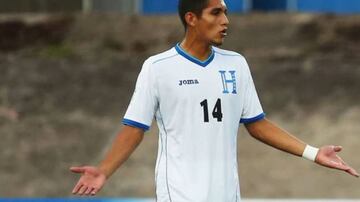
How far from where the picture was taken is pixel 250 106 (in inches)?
198

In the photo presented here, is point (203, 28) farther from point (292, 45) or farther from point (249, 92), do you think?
point (292, 45)

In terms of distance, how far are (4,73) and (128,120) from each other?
13051 millimetres

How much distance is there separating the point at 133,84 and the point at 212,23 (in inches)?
478

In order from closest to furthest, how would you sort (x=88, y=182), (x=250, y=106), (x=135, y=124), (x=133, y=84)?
1. (x=88, y=182)
2. (x=135, y=124)
3. (x=250, y=106)
4. (x=133, y=84)

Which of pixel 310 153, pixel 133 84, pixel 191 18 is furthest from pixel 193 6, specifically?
pixel 133 84

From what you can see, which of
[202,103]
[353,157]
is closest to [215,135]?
[202,103]

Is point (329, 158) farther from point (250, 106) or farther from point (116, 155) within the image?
point (116, 155)

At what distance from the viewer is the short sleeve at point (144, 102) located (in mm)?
4867

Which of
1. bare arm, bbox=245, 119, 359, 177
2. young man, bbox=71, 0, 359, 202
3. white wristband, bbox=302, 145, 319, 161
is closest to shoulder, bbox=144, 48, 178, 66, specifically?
young man, bbox=71, 0, 359, 202

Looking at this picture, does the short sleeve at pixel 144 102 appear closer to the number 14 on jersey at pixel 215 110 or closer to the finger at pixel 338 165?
the number 14 on jersey at pixel 215 110

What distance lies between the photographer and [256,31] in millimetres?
18359

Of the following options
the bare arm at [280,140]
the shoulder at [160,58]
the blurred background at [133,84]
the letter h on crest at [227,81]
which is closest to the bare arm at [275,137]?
the bare arm at [280,140]

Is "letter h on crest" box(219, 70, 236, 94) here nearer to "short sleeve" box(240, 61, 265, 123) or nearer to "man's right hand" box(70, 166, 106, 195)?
"short sleeve" box(240, 61, 265, 123)

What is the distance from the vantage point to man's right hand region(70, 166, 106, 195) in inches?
188
